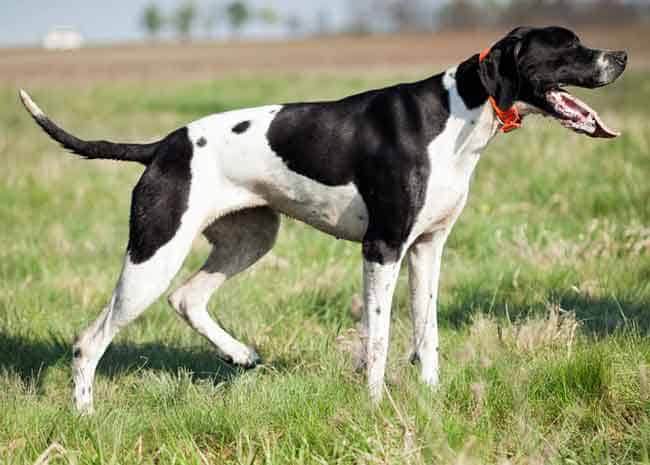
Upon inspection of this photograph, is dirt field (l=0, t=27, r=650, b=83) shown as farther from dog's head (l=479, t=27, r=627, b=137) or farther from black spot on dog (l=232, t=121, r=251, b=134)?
dog's head (l=479, t=27, r=627, b=137)

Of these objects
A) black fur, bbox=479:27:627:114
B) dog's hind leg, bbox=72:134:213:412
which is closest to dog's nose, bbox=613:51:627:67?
black fur, bbox=479:27:627:114

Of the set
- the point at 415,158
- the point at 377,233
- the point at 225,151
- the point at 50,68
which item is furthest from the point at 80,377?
the point at 50,68

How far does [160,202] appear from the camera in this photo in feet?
13.9

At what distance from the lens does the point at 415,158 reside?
13.4 feet

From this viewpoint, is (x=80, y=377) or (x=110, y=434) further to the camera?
(x=80, y=377)

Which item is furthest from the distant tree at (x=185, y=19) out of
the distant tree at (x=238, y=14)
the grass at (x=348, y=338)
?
the grass at (x=348, y=338)

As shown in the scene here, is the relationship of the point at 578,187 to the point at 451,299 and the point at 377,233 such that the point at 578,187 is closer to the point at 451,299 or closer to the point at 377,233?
the point at 451,299

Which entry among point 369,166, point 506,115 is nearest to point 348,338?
point 369,166

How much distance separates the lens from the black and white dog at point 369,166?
4.07 m

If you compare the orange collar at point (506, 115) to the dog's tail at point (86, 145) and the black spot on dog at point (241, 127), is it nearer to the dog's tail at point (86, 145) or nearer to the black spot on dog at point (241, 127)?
the black spot on dog at point (241, 127)

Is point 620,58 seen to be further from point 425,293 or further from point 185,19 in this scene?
point 185,19

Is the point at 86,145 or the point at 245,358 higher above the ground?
the point at 86,145

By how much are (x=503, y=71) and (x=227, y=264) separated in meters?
1.95

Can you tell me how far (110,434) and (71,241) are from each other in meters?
4.50
